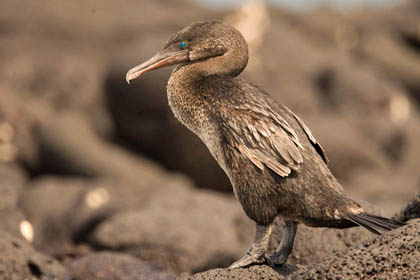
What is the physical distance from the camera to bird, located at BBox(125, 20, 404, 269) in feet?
16.7

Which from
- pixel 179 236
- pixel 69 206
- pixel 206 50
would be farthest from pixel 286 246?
pixel 69 206

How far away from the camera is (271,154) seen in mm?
5176

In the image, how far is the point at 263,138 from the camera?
Answer: 520 centimetres

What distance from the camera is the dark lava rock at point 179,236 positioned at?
8469 mm

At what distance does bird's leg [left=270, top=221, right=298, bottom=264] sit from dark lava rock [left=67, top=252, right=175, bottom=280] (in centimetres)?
210

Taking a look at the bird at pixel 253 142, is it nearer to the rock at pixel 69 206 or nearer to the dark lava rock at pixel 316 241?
the dark lava rock at pixel 316 241

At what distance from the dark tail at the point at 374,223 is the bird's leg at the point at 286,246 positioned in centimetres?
72

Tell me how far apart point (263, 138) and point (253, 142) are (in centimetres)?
8

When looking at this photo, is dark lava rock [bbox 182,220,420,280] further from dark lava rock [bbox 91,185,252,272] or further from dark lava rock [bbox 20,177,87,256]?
dark lava rock [bbox 20,177,87,256]

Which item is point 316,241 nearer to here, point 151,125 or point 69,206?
point 69,206

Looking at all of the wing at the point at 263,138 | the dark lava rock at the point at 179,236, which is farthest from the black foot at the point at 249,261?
the dark lava rock at the point at 179,236

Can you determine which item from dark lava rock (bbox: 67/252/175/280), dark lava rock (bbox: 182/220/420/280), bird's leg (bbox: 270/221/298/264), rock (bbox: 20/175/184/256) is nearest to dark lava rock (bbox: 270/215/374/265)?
bird's leg (bbox: 270/221/298/264)

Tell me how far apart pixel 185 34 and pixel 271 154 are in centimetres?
124

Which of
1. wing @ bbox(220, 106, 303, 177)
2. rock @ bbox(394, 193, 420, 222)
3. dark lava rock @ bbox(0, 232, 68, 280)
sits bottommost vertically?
dark lava rock @ bbox(0, 232, 68, 280)
